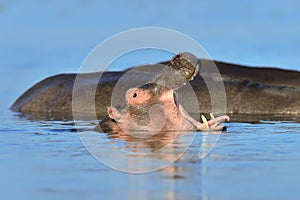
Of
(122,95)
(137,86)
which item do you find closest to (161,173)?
(137,86)

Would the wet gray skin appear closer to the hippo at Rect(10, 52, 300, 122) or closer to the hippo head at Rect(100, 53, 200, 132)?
the hippo head at Rect(100, 53, 200, 132)

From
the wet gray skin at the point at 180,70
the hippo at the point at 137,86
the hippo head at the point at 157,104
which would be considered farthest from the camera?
the hippo at the point at 137,86

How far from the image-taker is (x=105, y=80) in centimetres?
1575

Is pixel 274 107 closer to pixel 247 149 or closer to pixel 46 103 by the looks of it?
pixel 46 103

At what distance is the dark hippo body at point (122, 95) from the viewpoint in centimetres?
1425

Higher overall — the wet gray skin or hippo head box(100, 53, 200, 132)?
the wet gray skin

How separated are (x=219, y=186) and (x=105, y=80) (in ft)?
36.0

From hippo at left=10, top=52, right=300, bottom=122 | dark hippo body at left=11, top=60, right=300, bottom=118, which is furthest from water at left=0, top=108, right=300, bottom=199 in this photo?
dark hippo body at left=11, top=60, right=300, bottom=118

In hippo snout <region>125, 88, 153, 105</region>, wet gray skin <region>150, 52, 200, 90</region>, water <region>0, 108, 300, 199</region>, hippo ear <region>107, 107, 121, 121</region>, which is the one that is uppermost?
wet gray skin <region>150, 52, 200, 90</region>

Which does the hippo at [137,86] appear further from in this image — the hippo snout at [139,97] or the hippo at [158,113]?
the hippo snout at [139,97]

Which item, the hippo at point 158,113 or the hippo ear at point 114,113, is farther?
the hippo ear at point 114,113

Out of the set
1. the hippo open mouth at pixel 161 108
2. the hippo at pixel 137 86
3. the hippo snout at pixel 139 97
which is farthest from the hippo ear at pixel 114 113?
the hippo at pixel 137 86

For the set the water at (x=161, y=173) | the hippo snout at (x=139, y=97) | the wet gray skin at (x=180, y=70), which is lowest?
the water at (x=161, y=173)

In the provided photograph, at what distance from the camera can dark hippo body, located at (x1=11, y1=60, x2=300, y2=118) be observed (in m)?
14.2
